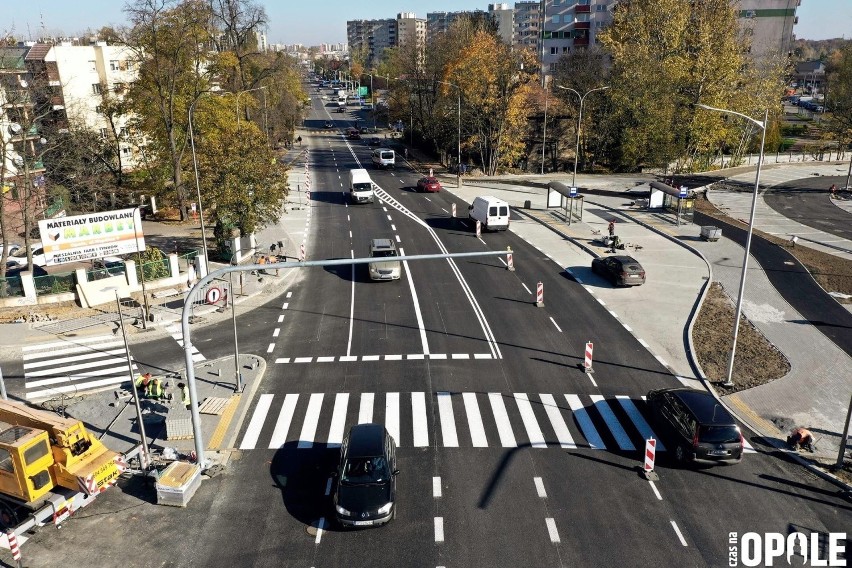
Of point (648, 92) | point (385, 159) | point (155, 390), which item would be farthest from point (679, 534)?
point (385, 159)

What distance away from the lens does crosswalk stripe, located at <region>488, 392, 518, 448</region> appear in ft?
61.6

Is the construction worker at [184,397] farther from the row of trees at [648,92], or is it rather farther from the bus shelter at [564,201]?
the row of trees at [648,92]

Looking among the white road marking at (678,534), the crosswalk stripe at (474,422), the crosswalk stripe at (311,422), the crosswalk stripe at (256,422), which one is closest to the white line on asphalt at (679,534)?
the white road marking at (678,534)

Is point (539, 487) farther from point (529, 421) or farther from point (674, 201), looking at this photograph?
point (674, 201)

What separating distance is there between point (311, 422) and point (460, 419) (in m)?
5.00

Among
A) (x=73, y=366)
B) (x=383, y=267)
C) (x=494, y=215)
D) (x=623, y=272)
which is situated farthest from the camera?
(x=494, y=215)

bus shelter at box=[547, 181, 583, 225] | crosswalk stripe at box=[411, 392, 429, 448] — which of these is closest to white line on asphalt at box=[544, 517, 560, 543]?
crosswalk stripe at box=[411, 392, 429, 448]

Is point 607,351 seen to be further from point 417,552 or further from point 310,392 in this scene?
point 417,552

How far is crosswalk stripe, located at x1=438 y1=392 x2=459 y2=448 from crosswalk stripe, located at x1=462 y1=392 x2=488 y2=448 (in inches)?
21.0

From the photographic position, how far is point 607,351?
997 inches

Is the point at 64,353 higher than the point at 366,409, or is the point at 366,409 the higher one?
the point at 64,353

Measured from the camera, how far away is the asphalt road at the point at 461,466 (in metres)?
14.5

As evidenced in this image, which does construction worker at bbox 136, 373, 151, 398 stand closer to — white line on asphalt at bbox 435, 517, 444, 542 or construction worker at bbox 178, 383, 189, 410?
construction worker at bbox 178, 383, 189, 410

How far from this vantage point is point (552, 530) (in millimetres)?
14914
